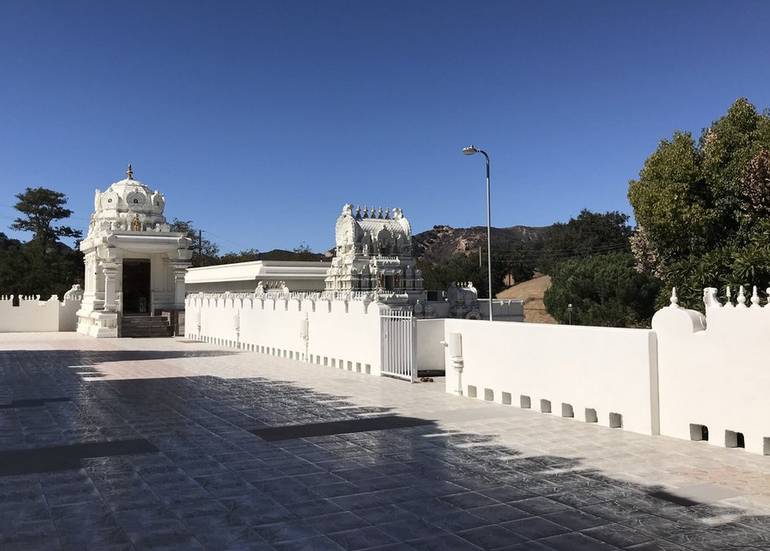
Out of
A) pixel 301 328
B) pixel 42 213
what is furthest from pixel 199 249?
pixel 301 328

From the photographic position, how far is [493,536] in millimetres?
4449

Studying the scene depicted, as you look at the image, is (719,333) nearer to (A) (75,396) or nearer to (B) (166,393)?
(B) (166,393)

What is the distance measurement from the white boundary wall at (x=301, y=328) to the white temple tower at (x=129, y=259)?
5.65 metres

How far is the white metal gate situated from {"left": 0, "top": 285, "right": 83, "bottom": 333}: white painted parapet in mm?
26154

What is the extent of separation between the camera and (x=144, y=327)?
29.1 meters

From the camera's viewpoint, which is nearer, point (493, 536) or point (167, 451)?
point (493, 536)

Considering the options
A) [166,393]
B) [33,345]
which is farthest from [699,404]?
[33,345]

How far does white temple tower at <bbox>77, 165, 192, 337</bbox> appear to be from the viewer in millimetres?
29141

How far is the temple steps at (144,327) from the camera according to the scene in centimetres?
2856

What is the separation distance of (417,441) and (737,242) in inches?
502

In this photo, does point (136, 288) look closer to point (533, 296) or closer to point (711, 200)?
point (711, 200)

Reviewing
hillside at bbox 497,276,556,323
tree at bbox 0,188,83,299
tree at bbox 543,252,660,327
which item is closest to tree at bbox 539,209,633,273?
hillside at bbox 497,276,556,323

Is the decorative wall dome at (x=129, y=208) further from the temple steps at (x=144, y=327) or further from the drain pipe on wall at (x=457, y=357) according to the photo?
the drain pipe on wall at (x=457, y=357)

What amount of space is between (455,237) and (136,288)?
104310 millimetres
